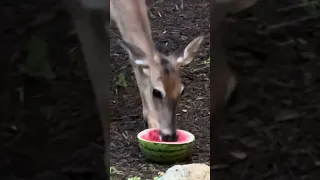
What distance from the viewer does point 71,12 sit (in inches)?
38.1

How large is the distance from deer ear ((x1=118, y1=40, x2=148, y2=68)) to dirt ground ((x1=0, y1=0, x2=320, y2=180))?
138 cm

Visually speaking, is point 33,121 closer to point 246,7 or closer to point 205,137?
point 246,7

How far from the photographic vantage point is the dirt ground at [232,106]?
971 millimetres

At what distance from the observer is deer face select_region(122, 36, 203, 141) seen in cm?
241

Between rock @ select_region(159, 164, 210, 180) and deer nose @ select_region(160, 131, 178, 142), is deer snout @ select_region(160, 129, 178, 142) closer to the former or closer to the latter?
deer nose @ select_region(160, 131, 178, 142)

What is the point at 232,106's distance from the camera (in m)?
1.01

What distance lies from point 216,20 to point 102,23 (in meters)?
0.22

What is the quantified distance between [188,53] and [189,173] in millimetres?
957

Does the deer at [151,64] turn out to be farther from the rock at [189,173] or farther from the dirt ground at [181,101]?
the rock at [189,173]

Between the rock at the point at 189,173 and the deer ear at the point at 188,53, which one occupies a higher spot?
the deer ear at the point at 188,53

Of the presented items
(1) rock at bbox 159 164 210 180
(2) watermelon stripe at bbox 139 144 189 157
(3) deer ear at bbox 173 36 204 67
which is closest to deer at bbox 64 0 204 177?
(3) deer ear at bbox 173 36 204 67

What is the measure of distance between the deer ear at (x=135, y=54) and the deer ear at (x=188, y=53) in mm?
160

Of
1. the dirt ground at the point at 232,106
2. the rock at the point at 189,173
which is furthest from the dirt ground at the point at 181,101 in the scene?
the dirt ground at the point at 232,106

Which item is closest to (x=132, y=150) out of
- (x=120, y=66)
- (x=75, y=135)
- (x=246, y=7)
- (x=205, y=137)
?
(x=205, y=137)
